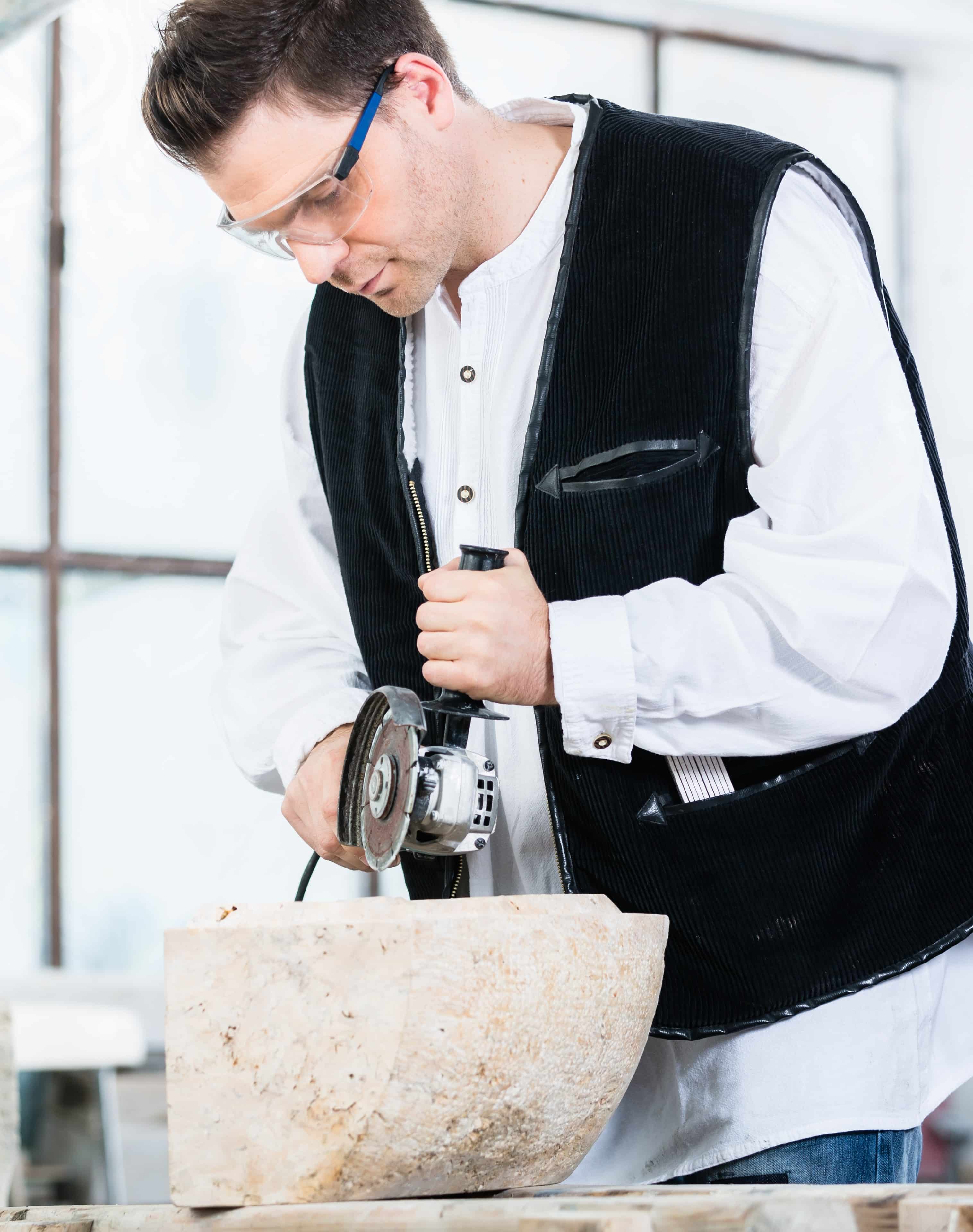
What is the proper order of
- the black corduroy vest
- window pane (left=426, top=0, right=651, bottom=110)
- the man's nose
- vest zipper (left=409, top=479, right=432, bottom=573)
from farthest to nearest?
window pane (left=426, top=0, right=651, bottom=110), vest zipper (left=409, top=479, right=432, bottom=573), the man's nose, the black corduroy vest

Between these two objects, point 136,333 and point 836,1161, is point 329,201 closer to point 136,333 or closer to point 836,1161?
point 836,1161

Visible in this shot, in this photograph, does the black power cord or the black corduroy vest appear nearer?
the black corduroy vest

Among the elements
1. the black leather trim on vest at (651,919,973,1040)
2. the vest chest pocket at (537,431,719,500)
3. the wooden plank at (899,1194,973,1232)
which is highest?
the vest chest pocket at (537,431,719,500)

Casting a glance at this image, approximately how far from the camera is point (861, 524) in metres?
1.14

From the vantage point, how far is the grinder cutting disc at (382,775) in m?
1.12

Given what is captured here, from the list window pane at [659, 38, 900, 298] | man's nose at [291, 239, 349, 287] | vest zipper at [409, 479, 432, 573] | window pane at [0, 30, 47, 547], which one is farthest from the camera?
window pane at [659, 38, 900, 298]

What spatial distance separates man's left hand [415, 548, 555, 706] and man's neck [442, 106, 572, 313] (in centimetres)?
44

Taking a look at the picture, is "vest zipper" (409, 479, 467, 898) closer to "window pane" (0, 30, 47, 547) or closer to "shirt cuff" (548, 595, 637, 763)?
"shirt cuff" (548, 595, 637, 763)

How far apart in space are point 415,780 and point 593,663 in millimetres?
171

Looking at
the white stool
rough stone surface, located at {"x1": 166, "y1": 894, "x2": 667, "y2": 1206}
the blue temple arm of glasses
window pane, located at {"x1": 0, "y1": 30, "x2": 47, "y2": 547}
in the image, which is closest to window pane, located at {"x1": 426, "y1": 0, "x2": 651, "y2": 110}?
window pane, located at {"x1": 0, "y1": 30, "x2": 47, "y2": 547}

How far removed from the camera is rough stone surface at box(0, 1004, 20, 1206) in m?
1.90

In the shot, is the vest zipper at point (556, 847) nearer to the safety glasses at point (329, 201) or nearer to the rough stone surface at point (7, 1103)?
the safety glasses at point (329, 201)

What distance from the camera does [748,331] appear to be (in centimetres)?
125

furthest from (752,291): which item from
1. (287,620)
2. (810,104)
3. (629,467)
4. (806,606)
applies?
(810,104)
